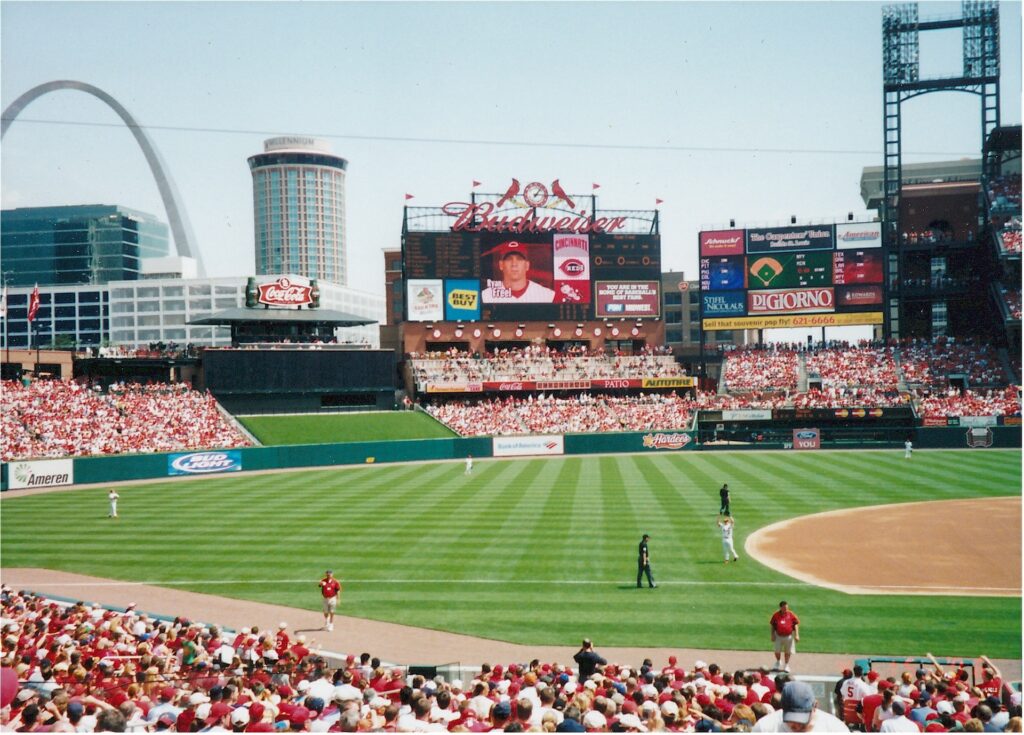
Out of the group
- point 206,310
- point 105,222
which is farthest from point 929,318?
point 105,222

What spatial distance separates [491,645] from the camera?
16.4 metres

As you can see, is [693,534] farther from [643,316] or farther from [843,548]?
[643,316]

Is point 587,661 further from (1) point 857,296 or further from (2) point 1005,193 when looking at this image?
(2) point 1005,193

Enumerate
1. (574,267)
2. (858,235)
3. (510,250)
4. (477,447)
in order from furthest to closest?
1. (574,267)
2. (510,250)
3. (858,235)
4. (477,447)

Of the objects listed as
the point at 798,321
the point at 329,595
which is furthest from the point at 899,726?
the point at 798,321

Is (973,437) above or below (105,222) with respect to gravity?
below

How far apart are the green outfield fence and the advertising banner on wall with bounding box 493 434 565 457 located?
0.06m

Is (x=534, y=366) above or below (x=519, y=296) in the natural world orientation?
below

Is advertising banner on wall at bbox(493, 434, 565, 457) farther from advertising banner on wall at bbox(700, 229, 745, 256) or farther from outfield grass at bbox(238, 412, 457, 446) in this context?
advertising banner on wall at bbox(700, 229, 745, 256)

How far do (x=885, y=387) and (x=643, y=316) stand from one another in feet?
64.0

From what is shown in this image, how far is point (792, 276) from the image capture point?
2591 inches

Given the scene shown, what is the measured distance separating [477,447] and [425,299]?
58.5 feet

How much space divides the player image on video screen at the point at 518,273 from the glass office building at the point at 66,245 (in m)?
120

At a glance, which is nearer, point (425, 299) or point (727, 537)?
point (727, 537)
